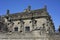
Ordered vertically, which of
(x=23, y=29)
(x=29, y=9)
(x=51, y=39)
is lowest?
(x=51, y=39)

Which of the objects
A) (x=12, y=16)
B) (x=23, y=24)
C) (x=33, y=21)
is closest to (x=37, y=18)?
(x=33, y=21)

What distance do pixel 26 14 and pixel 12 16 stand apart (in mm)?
3976

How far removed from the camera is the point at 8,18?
3809 cm

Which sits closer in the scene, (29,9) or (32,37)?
(32,37)

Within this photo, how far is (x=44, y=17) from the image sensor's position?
34125 mm

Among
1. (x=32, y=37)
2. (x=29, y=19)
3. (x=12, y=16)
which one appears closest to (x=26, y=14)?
(x=29, y=19)

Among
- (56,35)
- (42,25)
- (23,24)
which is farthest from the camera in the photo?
(23,24)

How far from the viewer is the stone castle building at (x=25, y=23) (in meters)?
29.0

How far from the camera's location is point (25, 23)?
36.2 metres

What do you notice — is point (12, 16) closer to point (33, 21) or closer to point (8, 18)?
point (8, 18)

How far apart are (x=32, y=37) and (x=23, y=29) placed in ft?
27.0

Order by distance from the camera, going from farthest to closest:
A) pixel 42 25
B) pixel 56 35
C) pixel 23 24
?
pixel 23 24 < pixel 42 25 < pixel 56 35

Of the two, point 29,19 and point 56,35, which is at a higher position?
point 29,19

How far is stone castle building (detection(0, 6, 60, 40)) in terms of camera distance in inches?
1142
